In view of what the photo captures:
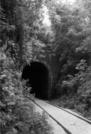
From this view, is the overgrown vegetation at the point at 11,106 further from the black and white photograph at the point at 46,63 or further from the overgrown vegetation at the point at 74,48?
the overgrown vegetation at the point at 74,48

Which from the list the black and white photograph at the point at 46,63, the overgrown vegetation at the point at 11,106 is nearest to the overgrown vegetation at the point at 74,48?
the black and white photograph at the point at 46,63

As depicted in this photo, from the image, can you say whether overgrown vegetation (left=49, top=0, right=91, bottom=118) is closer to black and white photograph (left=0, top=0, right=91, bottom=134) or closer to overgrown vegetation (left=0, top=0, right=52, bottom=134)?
black and white photograph (left=0, top=0, right=91, bottom=134)

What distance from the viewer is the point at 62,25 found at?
15.7m

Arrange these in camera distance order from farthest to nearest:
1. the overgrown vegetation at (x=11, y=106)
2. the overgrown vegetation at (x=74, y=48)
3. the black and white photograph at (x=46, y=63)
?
the overgrown vegetation at (x=74, y=48) < the black and white photograph at (x=46, y=63) < the overgrown vegetation at (x=11, y=106)

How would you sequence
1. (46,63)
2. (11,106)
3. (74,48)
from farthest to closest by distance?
(46,63) < (74,48) < (11,106)

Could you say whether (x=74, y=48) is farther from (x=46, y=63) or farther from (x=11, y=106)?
(x=11, y=106)

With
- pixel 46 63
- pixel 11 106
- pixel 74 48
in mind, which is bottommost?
pixel 46 63

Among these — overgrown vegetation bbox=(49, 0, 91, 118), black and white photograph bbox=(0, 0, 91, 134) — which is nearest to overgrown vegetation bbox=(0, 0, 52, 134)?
black and white photograph bbox=(0, 0, 91, 134)

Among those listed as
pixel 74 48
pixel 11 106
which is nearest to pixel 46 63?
pixel 74 48

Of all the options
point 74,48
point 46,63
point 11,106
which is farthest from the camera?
point 46,63

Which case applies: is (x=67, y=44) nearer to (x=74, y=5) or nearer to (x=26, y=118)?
(x=74, y=5)

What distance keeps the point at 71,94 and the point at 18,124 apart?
9.12 metres

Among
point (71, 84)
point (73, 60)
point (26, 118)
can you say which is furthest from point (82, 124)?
point (73, 60)

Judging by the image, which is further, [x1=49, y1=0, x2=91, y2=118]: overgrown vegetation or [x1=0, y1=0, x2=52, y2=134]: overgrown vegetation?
[x1=49, y1=0, x2=91, y2=118]: overgrown vegetation
